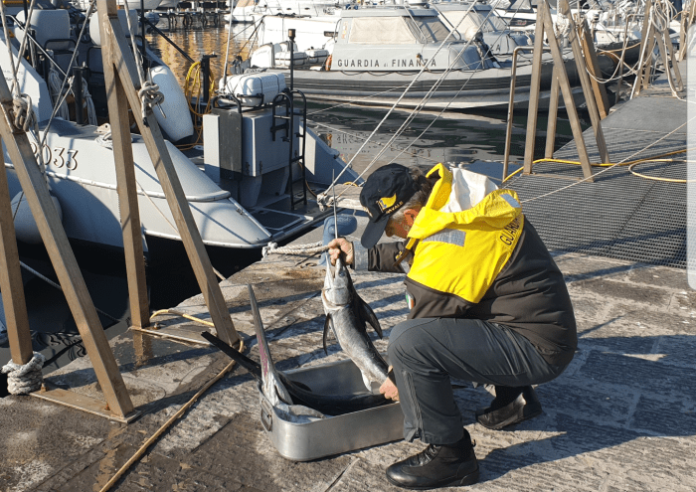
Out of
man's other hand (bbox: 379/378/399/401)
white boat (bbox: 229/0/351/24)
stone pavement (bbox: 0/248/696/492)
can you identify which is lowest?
stone pavement (bbox: 0/248/696/492)

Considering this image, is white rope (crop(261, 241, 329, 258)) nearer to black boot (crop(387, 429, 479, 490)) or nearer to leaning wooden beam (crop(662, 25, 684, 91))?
black boot (crop(387, 429, 479, 490))

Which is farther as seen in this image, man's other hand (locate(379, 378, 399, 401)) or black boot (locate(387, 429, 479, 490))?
man's other hand (locate(379, 378, 399, 401))

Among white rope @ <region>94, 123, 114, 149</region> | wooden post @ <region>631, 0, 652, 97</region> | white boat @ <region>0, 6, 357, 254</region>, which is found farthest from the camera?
wooden post @ <region>631, 0, 652, 97</region>

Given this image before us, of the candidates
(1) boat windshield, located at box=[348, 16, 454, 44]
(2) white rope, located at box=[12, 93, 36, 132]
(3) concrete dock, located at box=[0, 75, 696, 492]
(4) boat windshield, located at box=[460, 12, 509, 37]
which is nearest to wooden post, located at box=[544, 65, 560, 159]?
(3) concrete dock, located at box=[0, 75, 696, 492]

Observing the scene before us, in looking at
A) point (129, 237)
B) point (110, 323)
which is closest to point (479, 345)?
point (129, 237)

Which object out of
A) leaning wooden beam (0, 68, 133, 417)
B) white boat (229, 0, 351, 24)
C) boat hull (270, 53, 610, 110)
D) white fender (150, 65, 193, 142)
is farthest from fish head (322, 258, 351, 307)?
white boat (229, 0, 351, 24)

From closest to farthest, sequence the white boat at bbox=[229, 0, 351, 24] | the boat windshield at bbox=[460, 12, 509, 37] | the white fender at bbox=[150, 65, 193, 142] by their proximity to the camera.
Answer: the white fender at bbox=[150, 65, 193, 142]
the boat windshield at bbox=[460, 12, 509, 37]
the white boat at bbox=[229, 0, 351, 24]

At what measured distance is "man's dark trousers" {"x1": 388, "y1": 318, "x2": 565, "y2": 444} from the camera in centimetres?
265

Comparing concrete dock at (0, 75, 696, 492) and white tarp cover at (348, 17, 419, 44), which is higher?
white tarp cover at (348, 17, 419, 44)

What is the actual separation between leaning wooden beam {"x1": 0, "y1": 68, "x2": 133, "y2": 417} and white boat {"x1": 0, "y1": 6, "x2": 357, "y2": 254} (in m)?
3.75

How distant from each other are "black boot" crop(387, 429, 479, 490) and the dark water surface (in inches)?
108

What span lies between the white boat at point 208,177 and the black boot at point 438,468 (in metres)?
4.81

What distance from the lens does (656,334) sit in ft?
13.5

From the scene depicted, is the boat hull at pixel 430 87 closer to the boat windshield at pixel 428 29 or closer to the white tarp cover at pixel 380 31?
the white tarp cover at pixel 380 31
